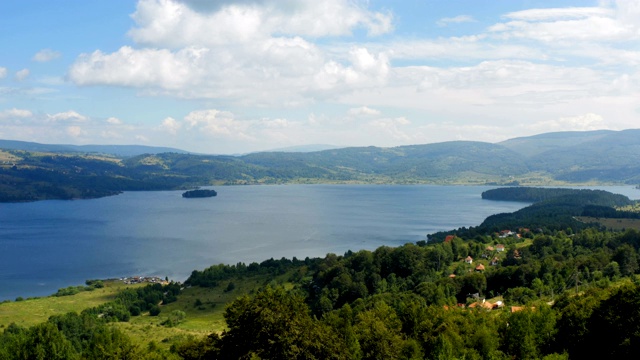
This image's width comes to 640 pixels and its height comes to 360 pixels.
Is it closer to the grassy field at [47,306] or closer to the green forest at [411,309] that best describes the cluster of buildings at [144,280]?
the grassy field at [47,306]

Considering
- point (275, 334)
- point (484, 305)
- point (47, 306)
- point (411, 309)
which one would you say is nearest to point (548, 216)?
point (484, 305)

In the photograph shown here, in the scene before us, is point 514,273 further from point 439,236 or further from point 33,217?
point 33,217

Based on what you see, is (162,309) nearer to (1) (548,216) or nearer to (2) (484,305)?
(2) (484,305)

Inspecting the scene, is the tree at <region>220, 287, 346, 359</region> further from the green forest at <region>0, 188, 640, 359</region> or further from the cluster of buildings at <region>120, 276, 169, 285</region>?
the cluster of buildings at <region>120, 276, 169, 285</region>

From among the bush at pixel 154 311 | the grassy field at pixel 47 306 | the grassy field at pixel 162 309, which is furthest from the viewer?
the bush at pixel 154 311

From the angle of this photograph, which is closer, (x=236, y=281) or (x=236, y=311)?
(x=236, y=311)

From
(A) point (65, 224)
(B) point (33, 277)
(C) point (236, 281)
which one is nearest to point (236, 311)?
(C) point (236, 281)

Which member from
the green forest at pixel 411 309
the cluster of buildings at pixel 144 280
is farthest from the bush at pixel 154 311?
the cluster of buildings at pixel 144 280
